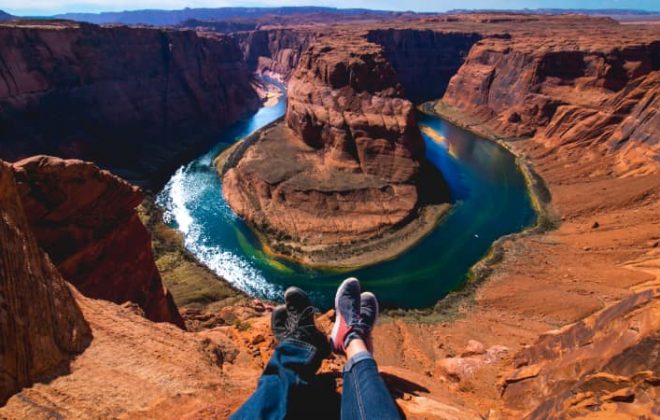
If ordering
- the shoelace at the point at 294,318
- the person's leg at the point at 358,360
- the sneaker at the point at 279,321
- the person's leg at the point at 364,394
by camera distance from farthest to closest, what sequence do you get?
the sneaker at the point at 279,321
the shoelace at the point at 294,318
the person's leg at the point at 358,360
the person's leg at the point at 364,394

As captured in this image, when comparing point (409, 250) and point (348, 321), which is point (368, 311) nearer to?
point (348, 321)

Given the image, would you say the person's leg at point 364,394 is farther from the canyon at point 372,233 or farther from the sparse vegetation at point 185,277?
the sparse vegetation at point 185,277

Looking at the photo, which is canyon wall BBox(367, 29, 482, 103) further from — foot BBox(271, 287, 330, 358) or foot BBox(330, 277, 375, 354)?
foot BBox(271, 287, 330, 358)

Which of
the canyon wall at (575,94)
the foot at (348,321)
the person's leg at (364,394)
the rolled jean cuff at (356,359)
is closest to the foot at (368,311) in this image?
the foot at (348,321)

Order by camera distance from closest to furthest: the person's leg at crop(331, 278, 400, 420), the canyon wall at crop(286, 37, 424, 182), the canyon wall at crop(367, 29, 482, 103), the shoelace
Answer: the person's leg at crop(331, 278, 400, 420) < the shoelace < the canyon wall at crop(286, 37, 424, 182) < the canyon wall at crop(367, 29, 482, 103)

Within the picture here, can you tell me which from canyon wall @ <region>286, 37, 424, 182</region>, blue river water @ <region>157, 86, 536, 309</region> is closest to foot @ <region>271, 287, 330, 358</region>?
blue river water @ <region>157, 86, 536, 309</region>

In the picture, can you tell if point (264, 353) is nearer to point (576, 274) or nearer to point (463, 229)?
point (576, 274)
